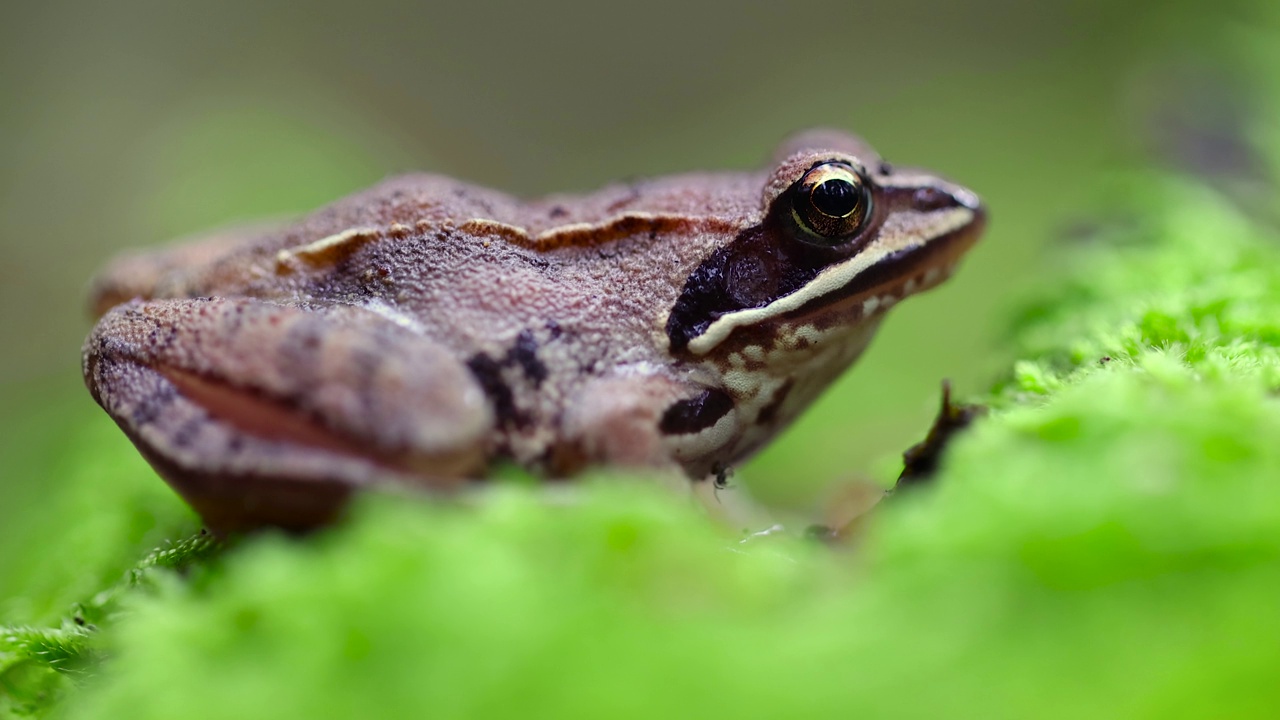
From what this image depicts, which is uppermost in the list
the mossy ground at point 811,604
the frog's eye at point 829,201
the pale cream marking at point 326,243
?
the frog's eye at point 829,201

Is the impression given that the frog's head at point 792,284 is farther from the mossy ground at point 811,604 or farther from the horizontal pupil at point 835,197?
the mossy ground at point 811,604

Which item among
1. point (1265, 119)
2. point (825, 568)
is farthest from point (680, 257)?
point (1265, 119)

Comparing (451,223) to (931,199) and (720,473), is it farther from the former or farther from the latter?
(931,199)

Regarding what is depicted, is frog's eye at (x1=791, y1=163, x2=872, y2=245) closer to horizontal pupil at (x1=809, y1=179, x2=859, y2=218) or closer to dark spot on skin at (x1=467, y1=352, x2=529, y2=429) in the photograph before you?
horizontal pupil at (x1=809, y1=179, x2=859, y2=218)

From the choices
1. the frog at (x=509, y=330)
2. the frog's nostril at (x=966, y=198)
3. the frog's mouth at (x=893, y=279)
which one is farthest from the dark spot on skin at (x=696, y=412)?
the frog's nostril at (x=966, y=198)

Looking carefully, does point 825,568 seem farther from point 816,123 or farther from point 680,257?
point 816,123

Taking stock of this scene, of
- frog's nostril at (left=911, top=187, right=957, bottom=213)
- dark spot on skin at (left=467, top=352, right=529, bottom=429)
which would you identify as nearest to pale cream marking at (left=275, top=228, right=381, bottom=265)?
dark spot on skin at (left=467, top=352, right=529, bottom=429)

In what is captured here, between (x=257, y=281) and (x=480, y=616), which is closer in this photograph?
(x=480, y=616)
